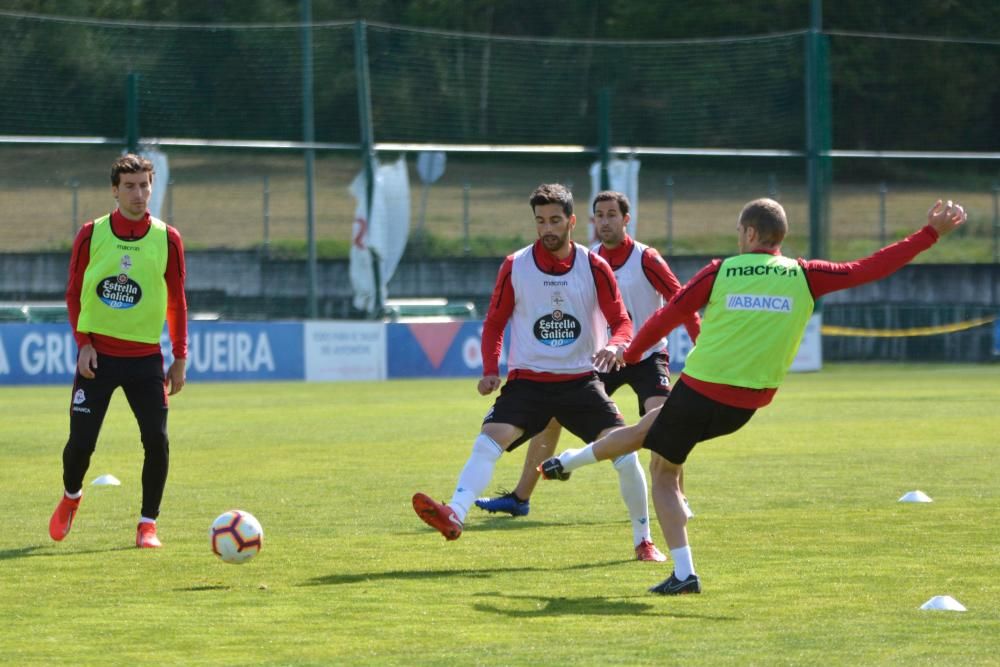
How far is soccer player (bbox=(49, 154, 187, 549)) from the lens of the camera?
874cm

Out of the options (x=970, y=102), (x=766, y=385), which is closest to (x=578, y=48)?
(x=970, y=102)

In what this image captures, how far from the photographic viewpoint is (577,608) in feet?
22.9

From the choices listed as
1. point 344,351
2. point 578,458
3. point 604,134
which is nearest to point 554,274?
point 578,458

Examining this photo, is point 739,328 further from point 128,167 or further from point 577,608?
point 128,167

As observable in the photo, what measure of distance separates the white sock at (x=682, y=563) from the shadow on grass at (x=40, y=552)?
3030 millimetres

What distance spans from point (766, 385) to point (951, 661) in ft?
5.41

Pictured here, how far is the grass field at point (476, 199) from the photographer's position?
95.4 ft

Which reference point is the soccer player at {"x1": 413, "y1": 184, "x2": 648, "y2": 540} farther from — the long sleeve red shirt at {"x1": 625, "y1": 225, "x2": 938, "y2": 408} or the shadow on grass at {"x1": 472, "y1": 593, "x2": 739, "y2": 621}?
the shadow on grass at {"x1": 472, "y1": 593, "x2": 739, "y2": 621}

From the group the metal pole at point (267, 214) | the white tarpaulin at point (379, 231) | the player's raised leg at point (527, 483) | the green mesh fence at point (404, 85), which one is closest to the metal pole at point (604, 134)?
the green mesh fence at point (404, 85)

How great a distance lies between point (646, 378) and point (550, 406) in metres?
1.64

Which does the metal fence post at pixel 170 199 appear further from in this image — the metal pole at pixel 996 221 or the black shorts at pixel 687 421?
the black shorts at pixel 687 421

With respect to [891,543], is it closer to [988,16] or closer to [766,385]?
[766,385]

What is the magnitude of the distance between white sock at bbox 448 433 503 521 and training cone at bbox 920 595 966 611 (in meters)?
2.22

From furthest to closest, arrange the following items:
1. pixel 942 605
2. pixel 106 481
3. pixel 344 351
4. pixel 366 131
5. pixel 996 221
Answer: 1. pixel 996 221
2. pixel 366 131
3. pixel 344 351
4. pixel 106 481
5. pixel 942 605
